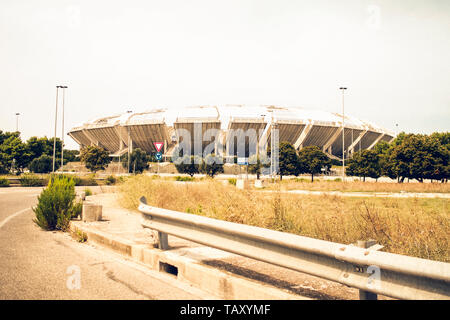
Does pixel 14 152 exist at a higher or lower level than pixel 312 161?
higher

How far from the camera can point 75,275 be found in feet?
15.0

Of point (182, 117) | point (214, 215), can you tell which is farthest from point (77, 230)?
point (182, 117)

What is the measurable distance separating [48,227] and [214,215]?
4.17 meters

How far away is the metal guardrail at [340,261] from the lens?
2379 millimetres

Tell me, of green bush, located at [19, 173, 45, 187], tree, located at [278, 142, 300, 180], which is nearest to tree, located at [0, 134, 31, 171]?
green bush, located at [19, 173, 45, 187]

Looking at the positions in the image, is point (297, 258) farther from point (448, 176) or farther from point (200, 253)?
point (448, 176)

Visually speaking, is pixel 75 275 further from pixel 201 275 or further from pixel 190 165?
pixel 190 165

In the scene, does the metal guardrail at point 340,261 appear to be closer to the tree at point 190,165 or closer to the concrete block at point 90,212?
the concrete block at point 90,212

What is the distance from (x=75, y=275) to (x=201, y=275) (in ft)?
5.86

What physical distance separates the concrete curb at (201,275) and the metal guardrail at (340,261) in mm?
290

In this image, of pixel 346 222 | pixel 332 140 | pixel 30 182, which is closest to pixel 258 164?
pixel 30 182

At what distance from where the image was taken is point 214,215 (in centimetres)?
838

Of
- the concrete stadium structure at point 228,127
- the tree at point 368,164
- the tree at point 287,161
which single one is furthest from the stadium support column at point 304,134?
the tree at point 287,161

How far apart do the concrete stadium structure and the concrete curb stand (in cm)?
6131
